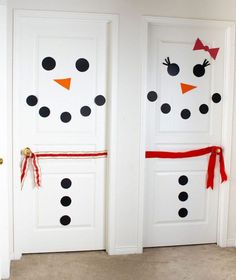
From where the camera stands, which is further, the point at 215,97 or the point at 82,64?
the point at 215,97

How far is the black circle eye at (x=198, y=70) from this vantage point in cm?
383

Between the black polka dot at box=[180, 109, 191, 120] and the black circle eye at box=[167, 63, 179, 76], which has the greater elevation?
the black circle eye at box=[167, 63, 179, 76]

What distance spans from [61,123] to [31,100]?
0.31 metres

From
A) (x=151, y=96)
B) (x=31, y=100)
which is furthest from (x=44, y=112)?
(x=151, y=96)

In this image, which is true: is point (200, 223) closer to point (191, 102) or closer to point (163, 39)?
point (191, 102)

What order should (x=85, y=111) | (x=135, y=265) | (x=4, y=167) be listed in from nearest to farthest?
1. (x=4, y=167)
2. (x=135, y=265)
3. (x=85, y=111)

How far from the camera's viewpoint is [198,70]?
3.83 m

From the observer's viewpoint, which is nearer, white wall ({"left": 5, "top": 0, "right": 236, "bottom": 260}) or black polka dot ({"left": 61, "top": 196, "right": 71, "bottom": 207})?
white wall ({"left": 5, "top": 0, "right": 236, "bottom": 260})

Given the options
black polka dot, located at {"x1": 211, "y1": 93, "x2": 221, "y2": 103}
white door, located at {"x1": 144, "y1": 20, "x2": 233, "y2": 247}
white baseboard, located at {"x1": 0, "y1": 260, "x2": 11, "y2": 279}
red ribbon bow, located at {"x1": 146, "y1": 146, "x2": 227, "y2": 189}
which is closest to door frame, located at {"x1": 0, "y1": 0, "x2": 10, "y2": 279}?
white baseboard, located at {"x1": 0, "y1": 260, "x2": 11, "y2": 279}

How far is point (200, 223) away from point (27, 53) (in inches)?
84.0

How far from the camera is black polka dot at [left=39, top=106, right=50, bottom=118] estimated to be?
3.61 metres

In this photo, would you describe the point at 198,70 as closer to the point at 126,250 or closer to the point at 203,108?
the point at 203,108

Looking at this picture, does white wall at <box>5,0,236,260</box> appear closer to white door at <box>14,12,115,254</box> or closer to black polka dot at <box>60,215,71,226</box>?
white door at <box>14,12,115,254</box>

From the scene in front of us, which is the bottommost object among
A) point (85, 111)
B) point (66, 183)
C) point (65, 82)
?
point (66, 183)
